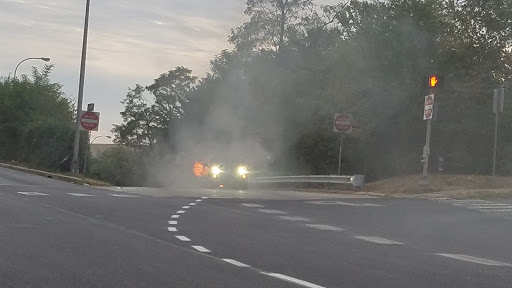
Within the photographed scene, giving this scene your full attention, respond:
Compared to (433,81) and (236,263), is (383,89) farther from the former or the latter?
(236,263)

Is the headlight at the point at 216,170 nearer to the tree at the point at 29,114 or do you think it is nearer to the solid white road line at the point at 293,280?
the tree at the point at 29,114

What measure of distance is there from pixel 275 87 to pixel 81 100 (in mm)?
15306

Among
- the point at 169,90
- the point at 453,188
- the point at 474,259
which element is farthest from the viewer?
the point at 169,90

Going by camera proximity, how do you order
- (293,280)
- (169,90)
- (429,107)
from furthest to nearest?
(169,90) → (429,107) → (293,280)

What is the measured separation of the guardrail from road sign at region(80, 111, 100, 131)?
29.5 feet

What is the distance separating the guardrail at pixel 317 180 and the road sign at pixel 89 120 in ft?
29.5

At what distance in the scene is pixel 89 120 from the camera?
34750mm

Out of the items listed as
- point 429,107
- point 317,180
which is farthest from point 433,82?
point 317,180

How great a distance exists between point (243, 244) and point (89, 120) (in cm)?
2270

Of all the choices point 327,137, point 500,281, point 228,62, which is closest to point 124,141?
point 228,62

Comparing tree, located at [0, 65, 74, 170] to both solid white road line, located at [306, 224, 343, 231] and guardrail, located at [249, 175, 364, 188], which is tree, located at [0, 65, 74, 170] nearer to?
guardrail, located at [249, 175, 364, 188]

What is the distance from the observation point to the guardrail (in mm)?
32031

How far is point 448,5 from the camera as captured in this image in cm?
4041

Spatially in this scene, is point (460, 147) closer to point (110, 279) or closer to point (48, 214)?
point (48, 214)
